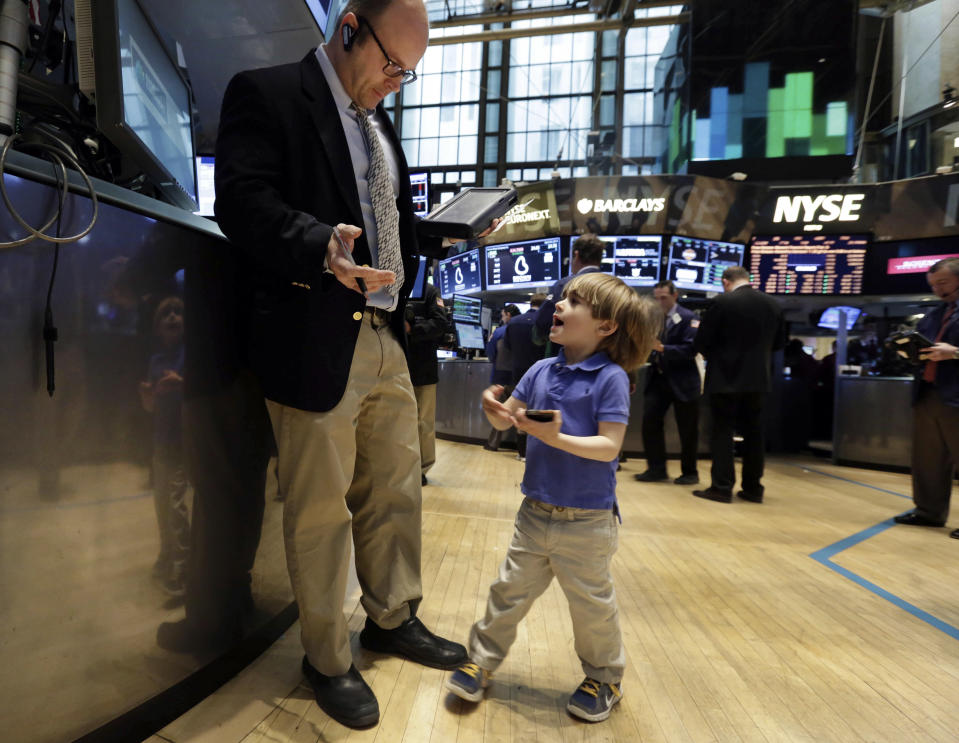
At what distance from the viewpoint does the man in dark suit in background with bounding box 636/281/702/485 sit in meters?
5.31

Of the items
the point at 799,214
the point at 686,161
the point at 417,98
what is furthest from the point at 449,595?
the point at 417,98

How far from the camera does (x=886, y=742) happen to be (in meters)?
1.54

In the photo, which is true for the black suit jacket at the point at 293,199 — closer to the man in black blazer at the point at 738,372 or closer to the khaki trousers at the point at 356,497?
the khaki trousers at the point at 356,497

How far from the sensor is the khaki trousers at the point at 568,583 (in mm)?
1556

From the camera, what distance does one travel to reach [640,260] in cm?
834

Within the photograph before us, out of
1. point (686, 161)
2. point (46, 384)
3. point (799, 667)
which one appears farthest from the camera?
point (686, 161)

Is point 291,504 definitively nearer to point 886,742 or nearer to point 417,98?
point 886,742

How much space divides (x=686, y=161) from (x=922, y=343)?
22.0 feet

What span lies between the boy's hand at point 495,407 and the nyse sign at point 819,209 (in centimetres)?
798

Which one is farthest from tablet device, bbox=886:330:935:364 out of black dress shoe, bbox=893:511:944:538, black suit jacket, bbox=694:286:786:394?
black dress shoe, bbox=893:511:944:538

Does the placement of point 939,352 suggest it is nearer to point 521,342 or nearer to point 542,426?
point 521,342

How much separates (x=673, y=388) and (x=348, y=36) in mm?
4361

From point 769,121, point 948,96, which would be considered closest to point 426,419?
point 769,121

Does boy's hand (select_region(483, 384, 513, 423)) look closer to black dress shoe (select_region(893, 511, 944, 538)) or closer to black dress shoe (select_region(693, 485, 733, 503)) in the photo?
black dress shoe (select_region(693, 485, 733, 503))
